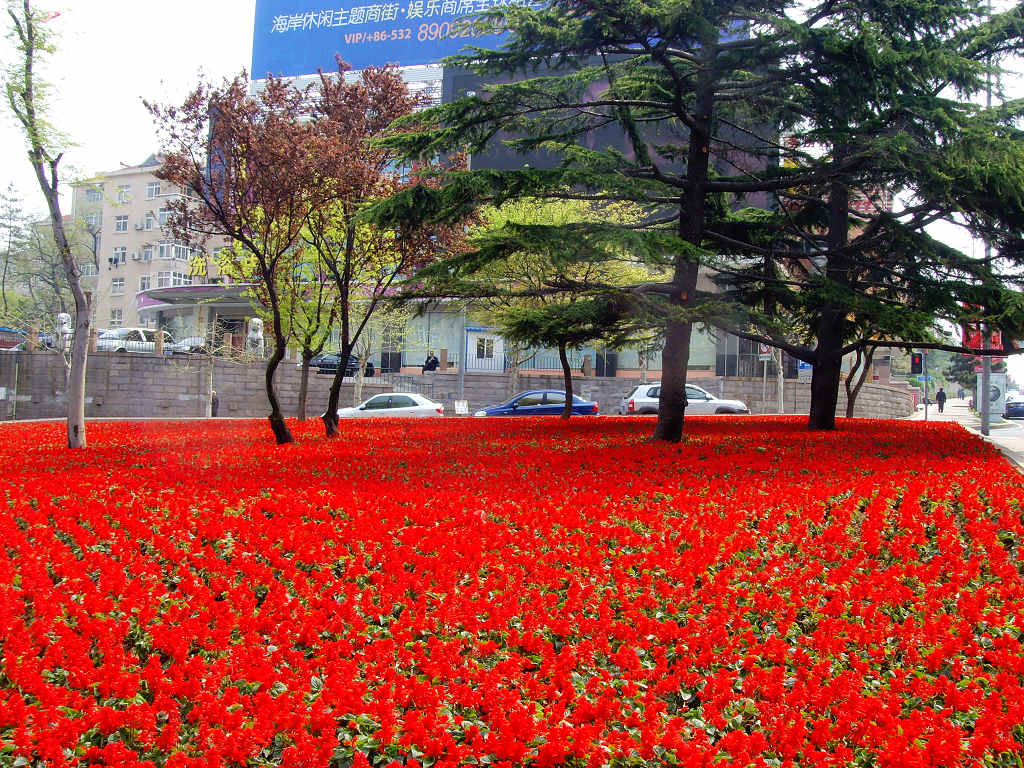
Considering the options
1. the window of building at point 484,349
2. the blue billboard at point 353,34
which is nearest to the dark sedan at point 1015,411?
the window of building at point 484,349

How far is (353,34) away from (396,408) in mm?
38520

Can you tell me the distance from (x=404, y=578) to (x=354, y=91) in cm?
1204

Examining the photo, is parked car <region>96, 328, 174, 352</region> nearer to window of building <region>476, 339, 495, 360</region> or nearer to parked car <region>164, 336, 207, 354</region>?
parked car <region>164, 336, 207, 354</region>

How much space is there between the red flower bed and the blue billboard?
161 feet

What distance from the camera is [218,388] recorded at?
1211 inches

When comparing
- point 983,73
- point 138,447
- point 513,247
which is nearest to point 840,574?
point 513,247

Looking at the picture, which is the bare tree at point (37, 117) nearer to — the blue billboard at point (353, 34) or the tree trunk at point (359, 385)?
the tree trunk at point (359, 385)

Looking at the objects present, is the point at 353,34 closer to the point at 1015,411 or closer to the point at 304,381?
the point at 304,381

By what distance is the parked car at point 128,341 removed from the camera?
113 ft

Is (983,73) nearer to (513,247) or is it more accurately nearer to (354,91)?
(513,247)

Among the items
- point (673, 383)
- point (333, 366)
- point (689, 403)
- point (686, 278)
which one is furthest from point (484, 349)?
point (686, 278)

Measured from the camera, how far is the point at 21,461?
10188 mm

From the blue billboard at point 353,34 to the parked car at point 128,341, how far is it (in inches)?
875

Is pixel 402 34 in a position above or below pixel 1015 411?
above
